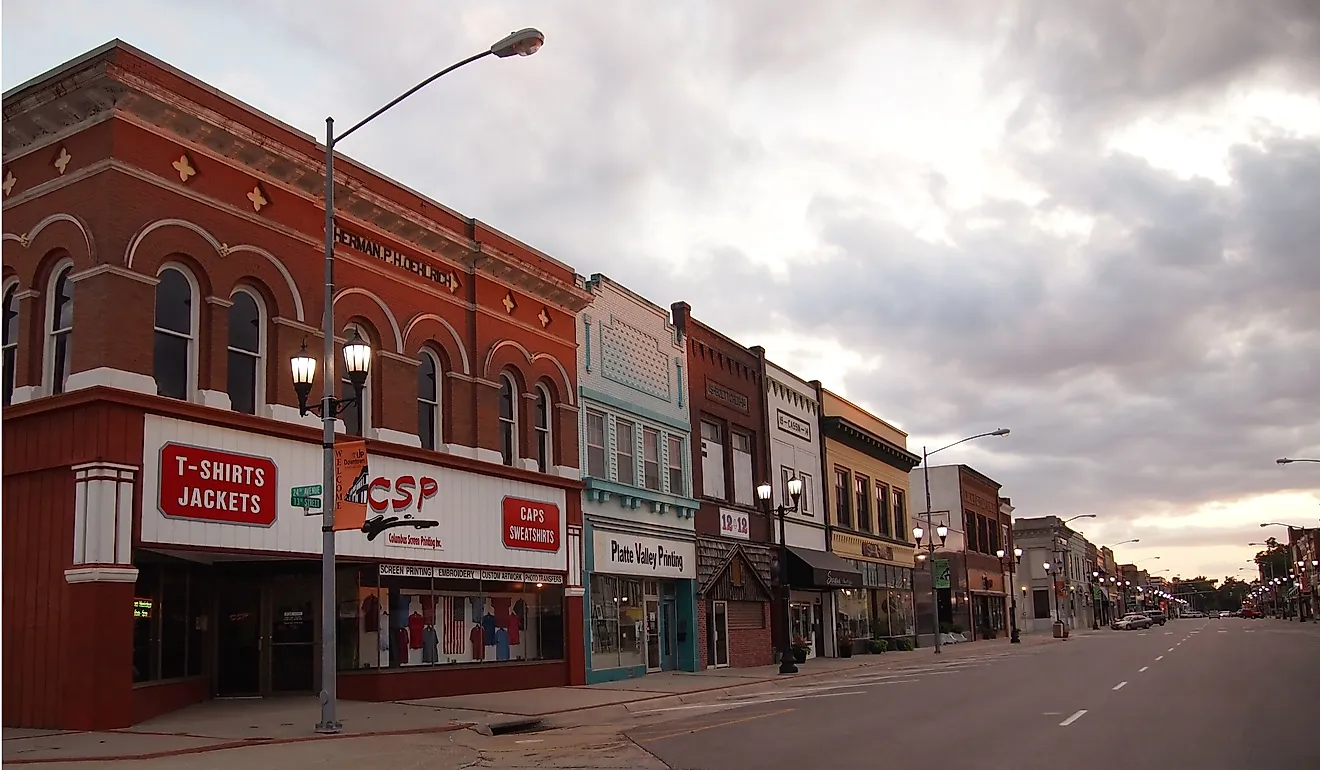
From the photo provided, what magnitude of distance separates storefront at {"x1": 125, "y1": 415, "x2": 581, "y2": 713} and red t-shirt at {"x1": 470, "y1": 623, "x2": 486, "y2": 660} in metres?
0.04

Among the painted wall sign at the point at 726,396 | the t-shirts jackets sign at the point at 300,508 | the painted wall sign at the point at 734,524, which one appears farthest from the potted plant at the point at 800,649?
the t-shirts jackets sign at the point at 300,508

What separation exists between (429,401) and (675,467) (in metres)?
11.2

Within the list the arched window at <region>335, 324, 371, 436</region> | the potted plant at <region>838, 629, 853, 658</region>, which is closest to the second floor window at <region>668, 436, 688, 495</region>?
the potted plant at <region>838, 629, 853, 658</region>

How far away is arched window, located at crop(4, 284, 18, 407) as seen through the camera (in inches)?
730

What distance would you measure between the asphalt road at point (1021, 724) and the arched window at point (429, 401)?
814cm

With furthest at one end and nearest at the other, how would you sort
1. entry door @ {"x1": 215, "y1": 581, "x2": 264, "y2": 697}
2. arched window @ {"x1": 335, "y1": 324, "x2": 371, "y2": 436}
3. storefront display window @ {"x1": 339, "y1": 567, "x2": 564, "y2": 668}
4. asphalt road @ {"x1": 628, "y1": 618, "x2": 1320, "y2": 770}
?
arched window @ {"x1": 335, "y1": 324, "x2": 371, "y2": 436}, storefront display window @ {"x1": 339, "y1": 567, "x2": 564, "y2": 668}, entry door @ {"x1": 215, "y1": 581, "x2": 264, "y2": 697}, asphalt road @ {"x1": 628, "y1": 618, "x2": 1320, "y2": 770}

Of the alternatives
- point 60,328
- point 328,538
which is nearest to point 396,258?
point 60,328

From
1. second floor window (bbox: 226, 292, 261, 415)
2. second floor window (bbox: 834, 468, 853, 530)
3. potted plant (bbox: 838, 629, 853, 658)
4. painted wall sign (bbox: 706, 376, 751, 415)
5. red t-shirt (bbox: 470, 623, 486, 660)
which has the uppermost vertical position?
painted wall sign (bbox: 706, 376, 751, 415)

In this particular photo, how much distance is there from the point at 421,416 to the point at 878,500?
3066cm

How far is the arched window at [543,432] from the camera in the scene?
27.8 meters

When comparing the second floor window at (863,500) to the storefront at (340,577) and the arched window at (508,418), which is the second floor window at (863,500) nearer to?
the storefront at (340,577)

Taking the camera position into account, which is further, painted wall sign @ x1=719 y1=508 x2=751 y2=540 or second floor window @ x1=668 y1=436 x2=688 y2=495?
painted wall sign @ x1=719 y1=508 x2=751 y2=540

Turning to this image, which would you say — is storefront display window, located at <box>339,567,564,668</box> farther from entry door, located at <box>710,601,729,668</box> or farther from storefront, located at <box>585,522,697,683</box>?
entry door, located at <box>710,601,729,668</box>

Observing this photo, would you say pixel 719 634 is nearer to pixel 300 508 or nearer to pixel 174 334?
pixel 300 508
